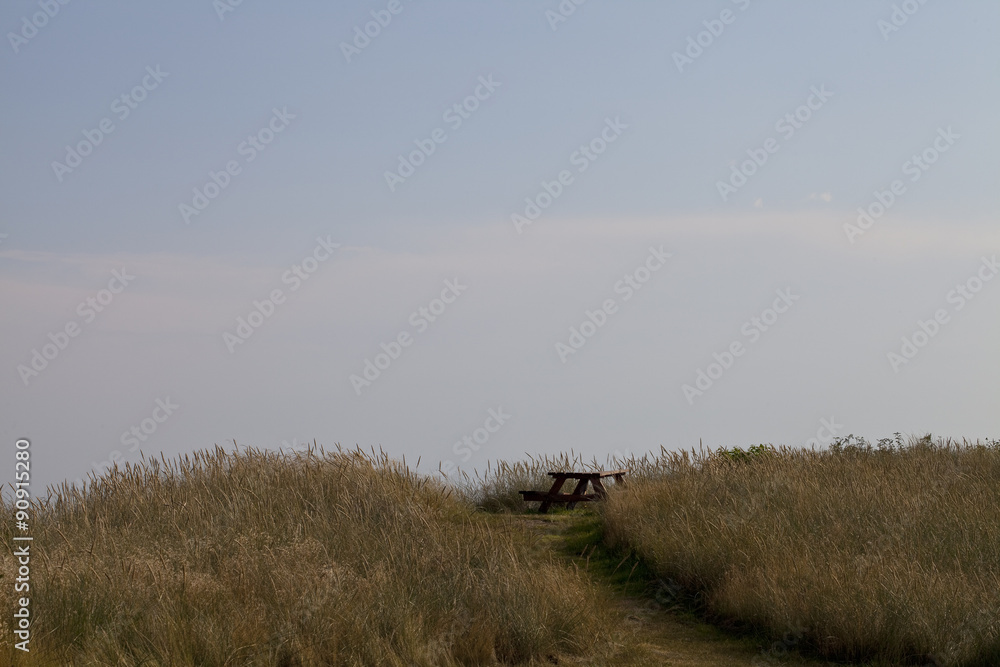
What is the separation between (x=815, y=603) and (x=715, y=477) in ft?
14.2

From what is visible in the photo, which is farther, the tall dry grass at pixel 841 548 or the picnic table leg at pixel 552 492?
the picnic table leg at pixel 552 492

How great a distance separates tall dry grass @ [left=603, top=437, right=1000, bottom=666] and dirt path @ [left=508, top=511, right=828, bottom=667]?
0.22 meters

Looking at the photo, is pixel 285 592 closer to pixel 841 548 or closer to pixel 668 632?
pixel 668 632

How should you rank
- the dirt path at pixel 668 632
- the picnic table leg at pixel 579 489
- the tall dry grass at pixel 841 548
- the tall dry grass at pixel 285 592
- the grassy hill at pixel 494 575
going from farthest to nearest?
the picnic table leg at pixel 579 489
the dirt path at pixel 668 632
the tall dry grass at pixel 841 548
the grassy hill at pixel 494 575
the tall dry grass at pixel 285 592

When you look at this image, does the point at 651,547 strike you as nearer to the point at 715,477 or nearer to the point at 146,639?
the point at 715,477

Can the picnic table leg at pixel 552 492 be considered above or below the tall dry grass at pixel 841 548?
above

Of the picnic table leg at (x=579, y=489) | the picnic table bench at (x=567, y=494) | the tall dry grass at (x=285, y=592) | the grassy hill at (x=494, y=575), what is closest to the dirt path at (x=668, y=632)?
the grassy hill at (x=494, y=575)

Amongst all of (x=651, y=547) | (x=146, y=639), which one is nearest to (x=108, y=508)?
(x=146, y=639)

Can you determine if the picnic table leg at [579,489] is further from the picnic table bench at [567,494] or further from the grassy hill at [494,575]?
the grassy hill at [494,575]

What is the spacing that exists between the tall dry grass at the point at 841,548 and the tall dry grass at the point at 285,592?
1437 millimetres

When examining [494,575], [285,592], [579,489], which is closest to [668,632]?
[494,575]

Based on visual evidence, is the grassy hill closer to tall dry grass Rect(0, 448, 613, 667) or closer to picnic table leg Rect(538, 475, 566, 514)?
tall dry grass Rect(0, 448, 613, 667)

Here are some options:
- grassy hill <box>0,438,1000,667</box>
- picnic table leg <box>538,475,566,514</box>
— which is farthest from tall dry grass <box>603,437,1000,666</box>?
picnic table leg <box>538,475,566,514</box>

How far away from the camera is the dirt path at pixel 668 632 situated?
259 inches
